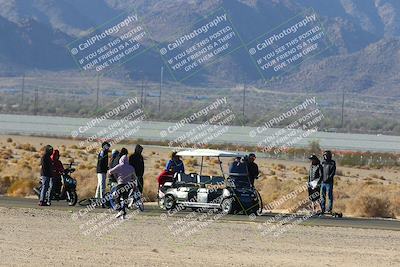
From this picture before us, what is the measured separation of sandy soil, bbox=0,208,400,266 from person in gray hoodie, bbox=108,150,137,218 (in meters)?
0.53

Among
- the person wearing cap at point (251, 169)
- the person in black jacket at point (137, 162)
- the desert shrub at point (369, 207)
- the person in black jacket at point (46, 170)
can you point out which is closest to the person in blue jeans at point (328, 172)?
the person wearing cap at point (251, 169)

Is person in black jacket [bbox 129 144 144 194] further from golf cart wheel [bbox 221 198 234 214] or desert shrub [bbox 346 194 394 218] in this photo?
desert shrub [bbox 346 194 394 218]

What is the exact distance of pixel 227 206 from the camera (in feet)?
92.8

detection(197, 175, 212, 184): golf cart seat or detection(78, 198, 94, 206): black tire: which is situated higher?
detection(197, 175, 212, 184): golf cart seat

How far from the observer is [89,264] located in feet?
57.3

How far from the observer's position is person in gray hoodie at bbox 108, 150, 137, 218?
2525cm

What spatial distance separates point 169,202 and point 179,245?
8029mm

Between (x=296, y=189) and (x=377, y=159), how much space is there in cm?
4618

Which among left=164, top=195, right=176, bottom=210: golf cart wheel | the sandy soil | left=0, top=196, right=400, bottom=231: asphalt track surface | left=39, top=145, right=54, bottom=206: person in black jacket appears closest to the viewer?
the sandy soil

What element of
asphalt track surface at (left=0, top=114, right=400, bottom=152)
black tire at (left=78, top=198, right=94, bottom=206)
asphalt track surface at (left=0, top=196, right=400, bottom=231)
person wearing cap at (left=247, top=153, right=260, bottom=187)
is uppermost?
asphalt track surface at (left=0, top=114, right=400, bottom=152)

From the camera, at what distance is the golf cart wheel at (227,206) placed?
2825 cm

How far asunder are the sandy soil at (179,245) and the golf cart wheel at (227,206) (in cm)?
231

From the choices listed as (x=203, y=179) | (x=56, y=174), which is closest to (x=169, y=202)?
(x=203, y=179)

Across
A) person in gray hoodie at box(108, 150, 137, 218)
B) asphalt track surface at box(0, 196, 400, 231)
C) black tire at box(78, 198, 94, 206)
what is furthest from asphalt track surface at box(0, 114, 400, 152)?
person in gray hoodie at box(108, 150, 137, 218)
